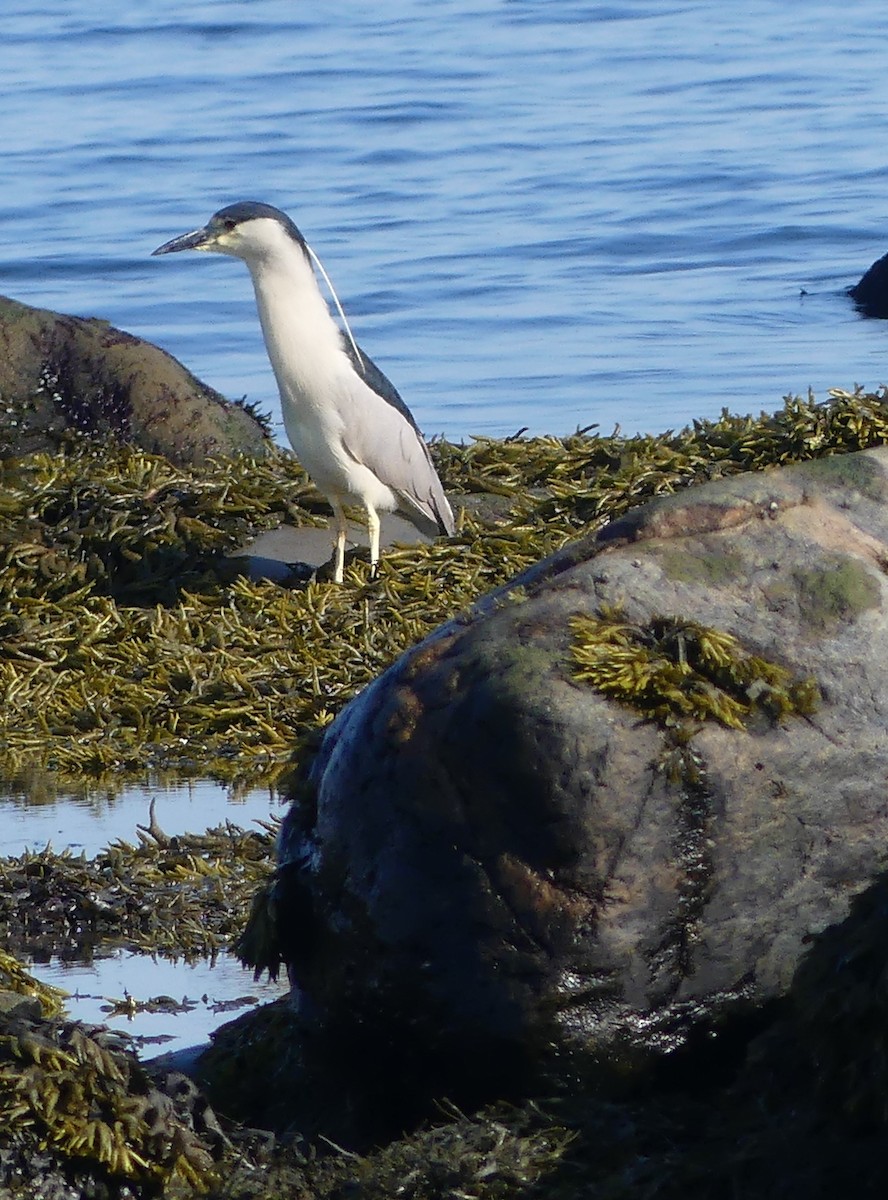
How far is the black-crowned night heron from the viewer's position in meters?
8.20

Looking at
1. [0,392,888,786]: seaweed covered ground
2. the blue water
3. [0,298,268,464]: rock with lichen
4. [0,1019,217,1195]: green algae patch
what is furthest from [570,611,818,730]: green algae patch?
the blue water

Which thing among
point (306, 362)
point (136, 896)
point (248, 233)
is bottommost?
point (136, 896)

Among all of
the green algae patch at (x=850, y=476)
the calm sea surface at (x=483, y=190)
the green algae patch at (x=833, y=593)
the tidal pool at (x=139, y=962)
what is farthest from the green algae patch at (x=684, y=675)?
the calm sea surface at (x=483, y=190)

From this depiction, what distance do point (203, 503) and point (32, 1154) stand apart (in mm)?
5061

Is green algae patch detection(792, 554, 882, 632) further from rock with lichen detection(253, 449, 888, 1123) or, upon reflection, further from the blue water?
the blue water

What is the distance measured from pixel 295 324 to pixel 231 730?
2.38 meters

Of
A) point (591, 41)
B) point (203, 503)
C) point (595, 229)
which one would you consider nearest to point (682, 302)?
point (595, 229)

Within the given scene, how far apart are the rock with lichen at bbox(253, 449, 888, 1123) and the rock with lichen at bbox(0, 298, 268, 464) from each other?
19.1 feet

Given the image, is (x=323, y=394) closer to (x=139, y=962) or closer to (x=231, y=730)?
(x=231, y=730)

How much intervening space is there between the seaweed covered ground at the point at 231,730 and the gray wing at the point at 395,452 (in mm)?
144

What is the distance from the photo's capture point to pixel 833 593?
3.57 meters

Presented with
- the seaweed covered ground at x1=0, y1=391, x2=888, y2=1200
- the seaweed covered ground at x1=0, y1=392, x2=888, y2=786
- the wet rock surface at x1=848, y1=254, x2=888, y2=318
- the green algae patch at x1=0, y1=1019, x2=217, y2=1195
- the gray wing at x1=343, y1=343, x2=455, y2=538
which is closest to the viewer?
the seaweed covered ground at x1=0, y1=391, x2=888, y2=1200

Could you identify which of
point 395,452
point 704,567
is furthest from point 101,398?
point 704,567

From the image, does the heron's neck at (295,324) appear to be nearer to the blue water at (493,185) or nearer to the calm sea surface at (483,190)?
the calm sea surface at (483,190)
